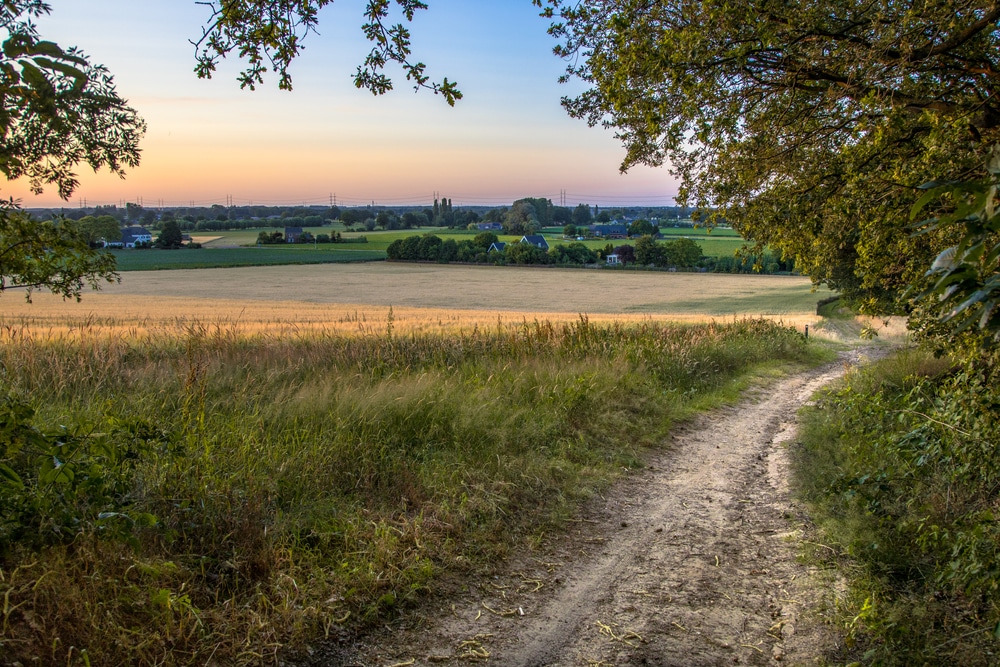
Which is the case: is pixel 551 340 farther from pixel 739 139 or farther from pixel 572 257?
pixel 572 257

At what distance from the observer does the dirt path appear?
376cm

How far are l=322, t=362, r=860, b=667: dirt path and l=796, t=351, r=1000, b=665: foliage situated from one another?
34 centimetres

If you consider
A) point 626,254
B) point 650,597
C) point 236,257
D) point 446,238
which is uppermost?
point 446,238

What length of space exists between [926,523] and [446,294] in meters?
51.1

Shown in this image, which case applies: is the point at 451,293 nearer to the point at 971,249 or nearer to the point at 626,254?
the point at 626,254

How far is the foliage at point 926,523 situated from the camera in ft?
12.0

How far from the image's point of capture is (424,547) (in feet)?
15.2

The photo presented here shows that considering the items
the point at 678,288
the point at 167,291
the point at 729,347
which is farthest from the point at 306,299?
the point at 729,347

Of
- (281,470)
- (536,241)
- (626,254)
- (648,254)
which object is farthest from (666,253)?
(281,470)

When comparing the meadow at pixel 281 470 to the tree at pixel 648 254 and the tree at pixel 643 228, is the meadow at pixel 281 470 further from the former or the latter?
the tree at pixel 643 228

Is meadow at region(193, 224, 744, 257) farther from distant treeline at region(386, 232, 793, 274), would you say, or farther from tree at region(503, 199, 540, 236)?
distant treeline at region(386, 232, 793, 274)

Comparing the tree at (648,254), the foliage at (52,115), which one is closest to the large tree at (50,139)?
the foliage at (52,115)

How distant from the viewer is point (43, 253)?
371cm

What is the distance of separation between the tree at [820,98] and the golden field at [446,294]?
88.8ft
